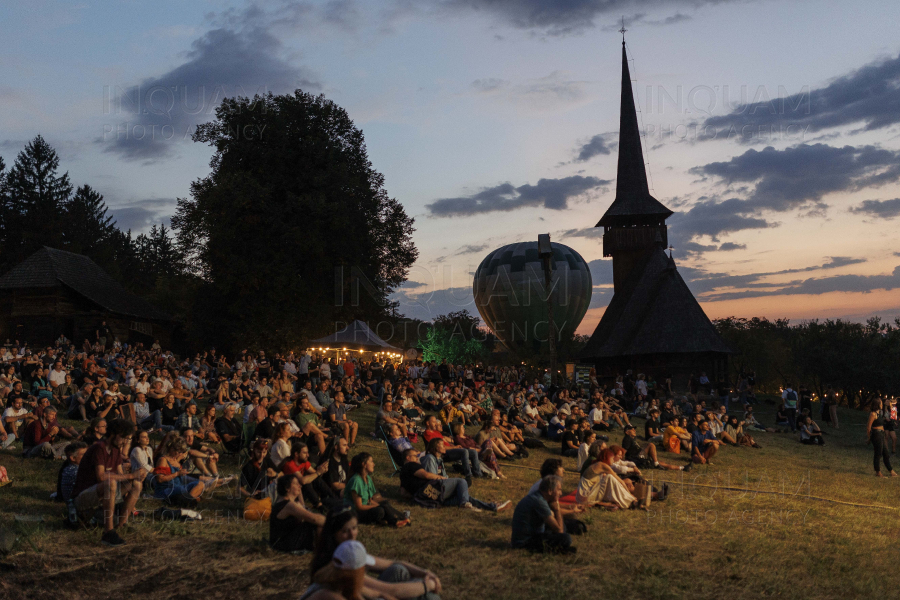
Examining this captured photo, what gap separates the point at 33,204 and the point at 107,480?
67.2 metres

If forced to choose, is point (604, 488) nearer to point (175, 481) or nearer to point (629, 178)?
point (175, 481)

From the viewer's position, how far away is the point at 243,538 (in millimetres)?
8805

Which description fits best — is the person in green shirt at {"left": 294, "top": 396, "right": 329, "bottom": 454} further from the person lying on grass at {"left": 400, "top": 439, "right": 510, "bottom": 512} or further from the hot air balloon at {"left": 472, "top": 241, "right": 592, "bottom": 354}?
the hot air balloon at {"left": 472, "top": 241, "right": 592, "bottom": 354}

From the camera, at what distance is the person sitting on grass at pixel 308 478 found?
388 inches

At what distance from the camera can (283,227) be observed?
121 feet

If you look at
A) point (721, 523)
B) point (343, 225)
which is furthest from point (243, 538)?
point (343, 225)

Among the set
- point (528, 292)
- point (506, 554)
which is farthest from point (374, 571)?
point (528, 292)

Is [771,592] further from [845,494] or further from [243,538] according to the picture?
[845,494]

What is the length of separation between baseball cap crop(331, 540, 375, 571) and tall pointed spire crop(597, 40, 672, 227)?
144 ft

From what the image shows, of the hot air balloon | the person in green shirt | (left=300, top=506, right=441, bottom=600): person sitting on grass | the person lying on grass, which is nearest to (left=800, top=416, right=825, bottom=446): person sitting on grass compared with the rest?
the person lying on grass

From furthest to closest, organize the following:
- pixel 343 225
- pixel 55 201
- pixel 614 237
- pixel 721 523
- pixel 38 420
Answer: pixel 55 201 < pixel 614 237 < pixel 343 225 < pixel 38 420 < pixel 721 523

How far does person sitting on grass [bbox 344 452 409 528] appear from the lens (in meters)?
9.38

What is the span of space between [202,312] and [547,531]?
32735 mm

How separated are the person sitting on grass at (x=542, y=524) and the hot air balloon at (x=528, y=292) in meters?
47.3
